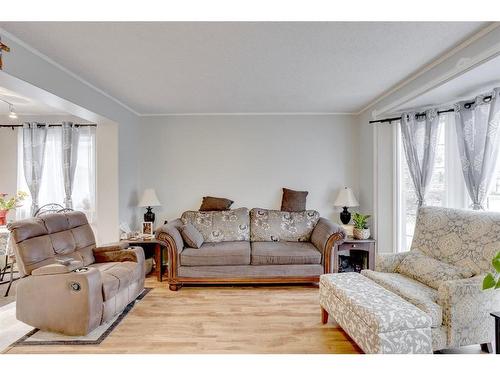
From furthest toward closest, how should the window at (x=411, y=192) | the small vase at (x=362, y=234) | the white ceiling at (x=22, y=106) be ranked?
the small vase at (x=362, y=234)
the white ceiling at (x=22, y=106)
the window at (x=411, y=192)

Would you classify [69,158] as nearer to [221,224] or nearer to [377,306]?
[221,224]

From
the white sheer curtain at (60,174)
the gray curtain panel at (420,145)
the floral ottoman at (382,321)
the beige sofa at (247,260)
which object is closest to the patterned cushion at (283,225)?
the beige sofa at (247,260)

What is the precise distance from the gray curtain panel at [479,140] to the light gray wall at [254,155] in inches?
70.3

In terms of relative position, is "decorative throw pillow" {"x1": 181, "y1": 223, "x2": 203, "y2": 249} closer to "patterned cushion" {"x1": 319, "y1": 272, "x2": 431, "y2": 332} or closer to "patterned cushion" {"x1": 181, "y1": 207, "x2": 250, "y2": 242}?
"patterned cushion" {"x1": 181, "y1": 207, "x2": 250, "y2": 242}

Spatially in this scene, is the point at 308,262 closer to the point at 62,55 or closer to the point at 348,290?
the point at 348,290

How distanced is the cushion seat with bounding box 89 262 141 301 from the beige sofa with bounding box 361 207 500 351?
2400 millimetres

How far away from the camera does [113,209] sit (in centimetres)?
394

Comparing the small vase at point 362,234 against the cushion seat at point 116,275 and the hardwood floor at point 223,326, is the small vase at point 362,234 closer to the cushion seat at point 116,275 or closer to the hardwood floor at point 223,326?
the hardwood floor at point 223,326

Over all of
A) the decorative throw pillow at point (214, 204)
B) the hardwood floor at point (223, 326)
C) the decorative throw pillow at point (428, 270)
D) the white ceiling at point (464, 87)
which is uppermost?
the white ceiling at point (464, 87)

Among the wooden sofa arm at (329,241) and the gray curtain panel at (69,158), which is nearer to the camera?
the wooden sofa arm at (329,241)

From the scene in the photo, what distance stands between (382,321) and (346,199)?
2686mm

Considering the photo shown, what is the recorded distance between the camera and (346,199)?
14.2 feet

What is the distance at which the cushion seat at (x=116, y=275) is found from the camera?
261 cm
